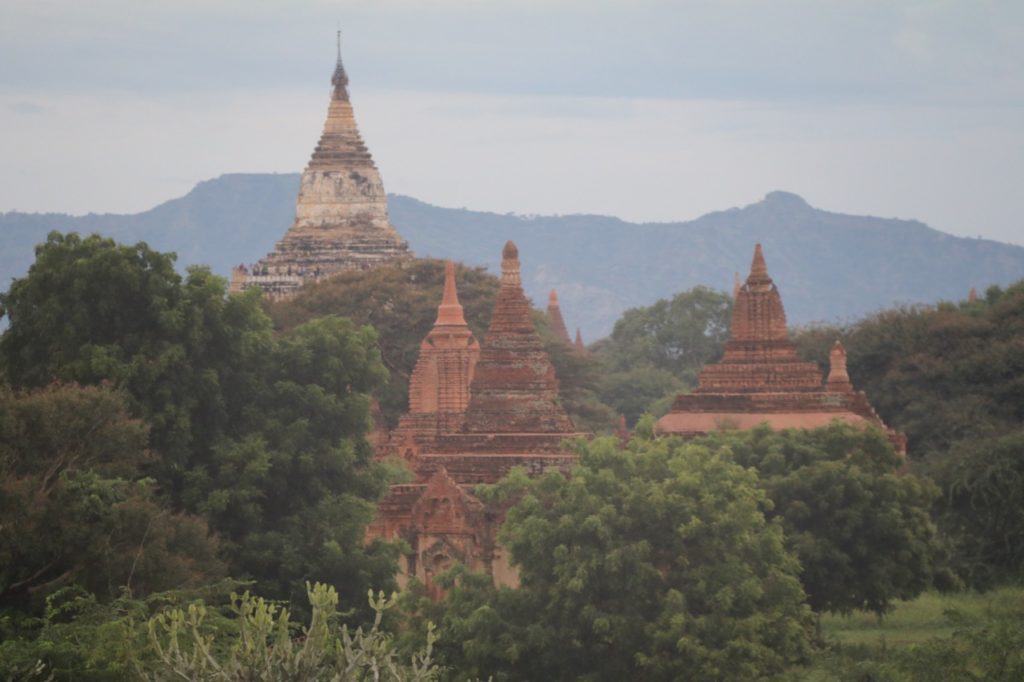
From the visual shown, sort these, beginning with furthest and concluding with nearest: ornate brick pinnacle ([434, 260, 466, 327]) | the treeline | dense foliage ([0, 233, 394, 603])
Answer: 1. ornate brick pinnacle ([434, 260, 466, 327])
2. dense foliage ([0, 233, 394, 603])
3. the treeline

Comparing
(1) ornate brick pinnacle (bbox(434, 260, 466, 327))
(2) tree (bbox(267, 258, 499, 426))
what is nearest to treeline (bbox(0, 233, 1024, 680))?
(1) ornate brick pinnacle (bbox(434, 260, 466, 327))

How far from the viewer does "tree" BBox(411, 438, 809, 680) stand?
36.4 m

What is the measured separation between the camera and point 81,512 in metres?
31.6

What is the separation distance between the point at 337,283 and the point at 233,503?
151 feet

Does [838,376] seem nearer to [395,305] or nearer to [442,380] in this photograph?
[442,380]

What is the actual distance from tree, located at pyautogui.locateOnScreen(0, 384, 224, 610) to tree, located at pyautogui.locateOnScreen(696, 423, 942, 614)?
13718 millimetres

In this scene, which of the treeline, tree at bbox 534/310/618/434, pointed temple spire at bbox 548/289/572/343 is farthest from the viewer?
pointed temple spire at bbox 548/289/572/343

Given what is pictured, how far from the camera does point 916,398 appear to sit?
71250 mm

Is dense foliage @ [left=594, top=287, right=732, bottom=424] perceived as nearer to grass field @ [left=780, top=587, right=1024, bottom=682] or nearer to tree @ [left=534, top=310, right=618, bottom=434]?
tree @ [left=534, top=310, right=618, bottom=434]

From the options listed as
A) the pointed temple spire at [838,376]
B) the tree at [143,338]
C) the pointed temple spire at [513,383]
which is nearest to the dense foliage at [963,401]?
the pointed temple spire at [838,376]

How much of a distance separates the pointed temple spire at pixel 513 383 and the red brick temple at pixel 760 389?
26.7ft

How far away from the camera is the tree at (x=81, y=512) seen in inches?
1234

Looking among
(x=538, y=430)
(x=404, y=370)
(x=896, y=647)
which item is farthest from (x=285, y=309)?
(x=896, y=647)

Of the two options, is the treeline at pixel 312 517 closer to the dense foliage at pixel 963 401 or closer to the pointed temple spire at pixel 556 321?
the dense foliage at pixel 963 401
